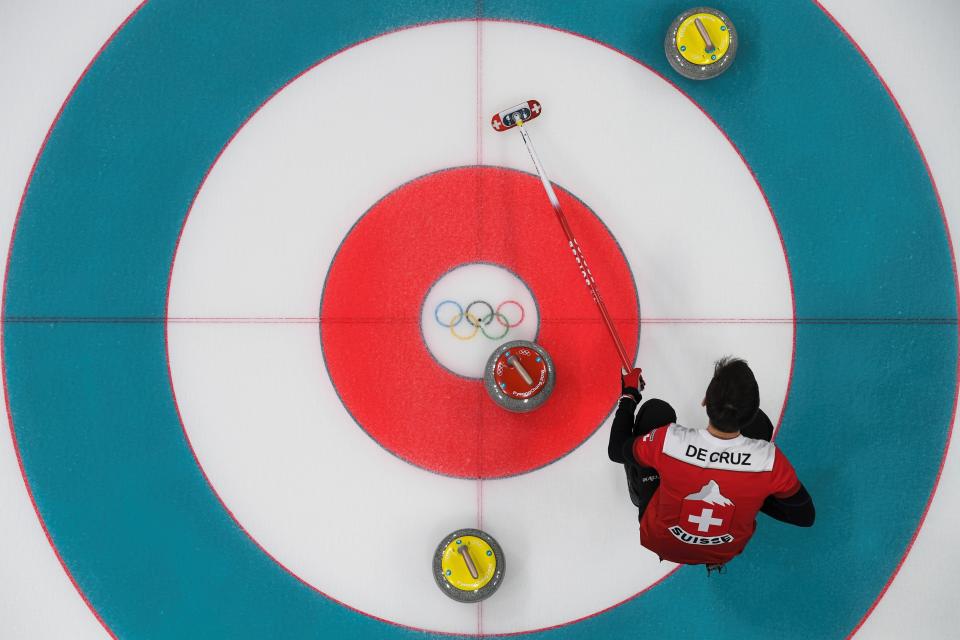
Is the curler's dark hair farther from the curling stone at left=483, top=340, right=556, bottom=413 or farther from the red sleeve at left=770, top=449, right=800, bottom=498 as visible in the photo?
the curling stone at left=483, top=340, right=556, bottom=413

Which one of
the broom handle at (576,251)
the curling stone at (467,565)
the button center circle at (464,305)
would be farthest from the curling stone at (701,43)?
the curling stone at (467,565)

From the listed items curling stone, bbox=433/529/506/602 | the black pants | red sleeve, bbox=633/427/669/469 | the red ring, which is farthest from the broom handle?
curling stone, bbox=433/529/506/602

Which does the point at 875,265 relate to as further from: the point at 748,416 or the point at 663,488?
the point at 663,488

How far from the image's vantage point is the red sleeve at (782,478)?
93.1 inches

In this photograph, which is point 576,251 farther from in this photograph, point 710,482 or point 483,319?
point 710,482

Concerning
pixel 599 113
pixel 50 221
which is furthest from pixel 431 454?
pixel 50 221

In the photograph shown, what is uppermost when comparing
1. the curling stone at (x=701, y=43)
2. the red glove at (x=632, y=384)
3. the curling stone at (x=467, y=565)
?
the curling stone at (x=701, y=43)

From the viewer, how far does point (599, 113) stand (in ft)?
10.3

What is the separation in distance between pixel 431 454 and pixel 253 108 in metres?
1.66

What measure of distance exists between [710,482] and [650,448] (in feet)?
0.71

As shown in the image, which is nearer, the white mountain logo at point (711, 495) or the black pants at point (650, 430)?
the white mountain logo at point (711, 495)

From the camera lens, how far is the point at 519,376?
9.77ft

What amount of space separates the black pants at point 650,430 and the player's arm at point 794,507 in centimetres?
23

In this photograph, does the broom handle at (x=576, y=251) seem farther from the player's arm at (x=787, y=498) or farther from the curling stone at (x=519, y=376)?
the player's arm at (x=787, y=498)
